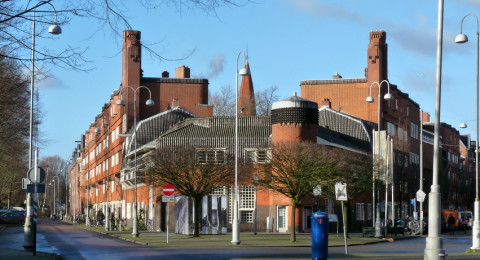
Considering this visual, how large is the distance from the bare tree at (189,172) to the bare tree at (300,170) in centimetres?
396

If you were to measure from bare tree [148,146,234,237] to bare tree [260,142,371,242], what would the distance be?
156 inches

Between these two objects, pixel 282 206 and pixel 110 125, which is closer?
pixel 282 206

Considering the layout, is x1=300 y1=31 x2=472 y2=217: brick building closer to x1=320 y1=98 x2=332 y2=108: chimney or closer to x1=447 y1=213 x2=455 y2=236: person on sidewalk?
x1=320 y1=98 x2=332 y2=108: chimney

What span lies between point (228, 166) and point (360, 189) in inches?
319

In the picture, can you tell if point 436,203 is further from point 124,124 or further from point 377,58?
point 124,124

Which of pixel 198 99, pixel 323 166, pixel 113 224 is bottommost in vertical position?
pixel 113 224

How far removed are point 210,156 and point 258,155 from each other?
121 inches

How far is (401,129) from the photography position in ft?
294

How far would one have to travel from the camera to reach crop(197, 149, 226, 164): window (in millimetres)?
51500

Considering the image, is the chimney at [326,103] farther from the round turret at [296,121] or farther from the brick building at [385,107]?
the round turret at [296,121]

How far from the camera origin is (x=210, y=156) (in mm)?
52000

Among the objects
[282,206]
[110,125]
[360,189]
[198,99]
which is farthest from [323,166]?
[110,125]

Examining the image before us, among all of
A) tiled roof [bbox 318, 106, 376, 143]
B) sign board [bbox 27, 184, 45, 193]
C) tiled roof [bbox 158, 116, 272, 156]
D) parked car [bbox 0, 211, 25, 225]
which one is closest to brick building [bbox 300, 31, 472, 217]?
tiled roof [bbox 318, 106, 376, 143]

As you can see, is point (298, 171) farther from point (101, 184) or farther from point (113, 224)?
point (101, 184)
